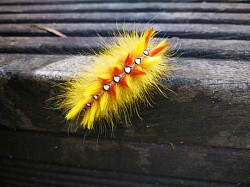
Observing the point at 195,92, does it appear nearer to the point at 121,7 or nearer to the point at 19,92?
the point at 19,92

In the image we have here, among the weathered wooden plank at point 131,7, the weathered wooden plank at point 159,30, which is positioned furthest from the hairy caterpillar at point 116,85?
the weathered wooden plank at point 131,7

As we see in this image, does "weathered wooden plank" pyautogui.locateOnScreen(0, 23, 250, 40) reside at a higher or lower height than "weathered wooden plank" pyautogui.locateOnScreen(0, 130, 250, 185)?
higher

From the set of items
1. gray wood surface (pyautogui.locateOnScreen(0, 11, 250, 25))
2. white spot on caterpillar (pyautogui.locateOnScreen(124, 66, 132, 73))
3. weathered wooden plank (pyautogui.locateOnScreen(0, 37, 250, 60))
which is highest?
gray wood surface (pyautogui.locateOnScreen(0, 11, 250, 25))

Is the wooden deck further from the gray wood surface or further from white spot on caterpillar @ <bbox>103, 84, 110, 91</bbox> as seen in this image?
white spot on caterpillar @ <bbox>103, 84, 110, 91</bbox>

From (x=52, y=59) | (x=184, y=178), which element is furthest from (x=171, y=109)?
(x=52, y=59)

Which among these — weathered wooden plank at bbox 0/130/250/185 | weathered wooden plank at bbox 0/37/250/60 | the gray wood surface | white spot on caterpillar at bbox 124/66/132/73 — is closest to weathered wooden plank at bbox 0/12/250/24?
the gray wood surface

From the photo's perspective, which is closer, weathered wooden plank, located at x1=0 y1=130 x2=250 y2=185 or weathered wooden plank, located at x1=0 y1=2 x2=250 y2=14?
weathered wooden plank, located at x1=0 y1=130 x2=250 y2=185

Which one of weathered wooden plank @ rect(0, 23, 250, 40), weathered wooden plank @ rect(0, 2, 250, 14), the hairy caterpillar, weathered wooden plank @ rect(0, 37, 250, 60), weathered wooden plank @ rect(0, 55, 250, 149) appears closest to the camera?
weathered wooden plank @ rect(0, 55, 250, 149)

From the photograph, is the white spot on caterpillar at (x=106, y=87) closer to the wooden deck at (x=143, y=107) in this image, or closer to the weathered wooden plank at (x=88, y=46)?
the wooden deck at (x=143, y=107)
